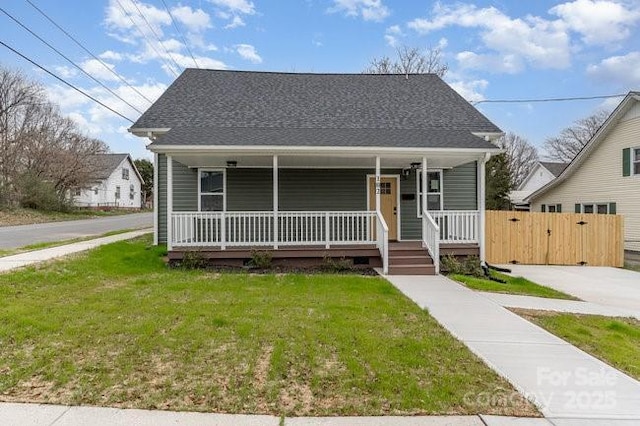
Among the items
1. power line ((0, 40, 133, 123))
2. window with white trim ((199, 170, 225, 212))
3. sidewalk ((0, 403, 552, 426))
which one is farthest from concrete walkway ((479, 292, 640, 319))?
power line ((0, 40, 133, 123))

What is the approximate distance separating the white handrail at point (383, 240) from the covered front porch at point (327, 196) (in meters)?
0.11

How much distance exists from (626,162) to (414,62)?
17.7m

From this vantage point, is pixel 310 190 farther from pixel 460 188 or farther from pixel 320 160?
pixel 460 188

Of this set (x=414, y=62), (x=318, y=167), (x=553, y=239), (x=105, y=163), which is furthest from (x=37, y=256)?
(x=105, y=163)

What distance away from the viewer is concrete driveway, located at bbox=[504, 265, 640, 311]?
27.3ft

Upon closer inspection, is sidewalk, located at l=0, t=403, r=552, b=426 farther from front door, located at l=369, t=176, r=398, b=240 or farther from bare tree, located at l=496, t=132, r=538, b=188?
bare tree, located at l=496, t=132, r=538, b=188

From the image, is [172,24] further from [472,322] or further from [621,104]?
[621,104]

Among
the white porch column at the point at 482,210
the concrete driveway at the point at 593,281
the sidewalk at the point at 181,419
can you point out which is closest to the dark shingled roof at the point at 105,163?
the white porch column at the point at 482,210

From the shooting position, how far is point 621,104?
1540 cm

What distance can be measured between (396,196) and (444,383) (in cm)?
919

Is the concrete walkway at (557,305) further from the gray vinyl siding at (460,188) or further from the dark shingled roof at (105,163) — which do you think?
the dark shingled roof at (105,163)

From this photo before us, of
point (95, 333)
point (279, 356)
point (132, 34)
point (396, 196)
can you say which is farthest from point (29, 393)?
point (132, 34)

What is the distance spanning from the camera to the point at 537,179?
36.9m

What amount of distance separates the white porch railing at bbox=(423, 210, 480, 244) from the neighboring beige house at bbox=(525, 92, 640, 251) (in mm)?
8808
